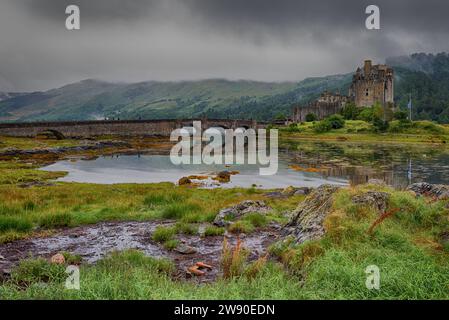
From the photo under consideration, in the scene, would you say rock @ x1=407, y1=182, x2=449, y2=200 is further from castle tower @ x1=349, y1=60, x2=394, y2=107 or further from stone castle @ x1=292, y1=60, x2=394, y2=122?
castle tower @ x1=349, y1=60, x2=394, y2=107

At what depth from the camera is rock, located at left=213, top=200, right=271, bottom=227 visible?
64.4ft

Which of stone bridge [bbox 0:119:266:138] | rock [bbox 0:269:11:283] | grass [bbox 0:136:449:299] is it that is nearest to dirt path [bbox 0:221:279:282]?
rock [bbox 0:269:11:283]

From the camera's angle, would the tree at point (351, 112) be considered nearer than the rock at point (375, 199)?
No

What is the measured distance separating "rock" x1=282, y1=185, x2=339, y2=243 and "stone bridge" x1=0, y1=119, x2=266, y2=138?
109 metres

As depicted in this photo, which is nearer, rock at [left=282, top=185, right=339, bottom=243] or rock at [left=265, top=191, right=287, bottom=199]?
rock at [left=282, top=185, right=339, bottom=243]

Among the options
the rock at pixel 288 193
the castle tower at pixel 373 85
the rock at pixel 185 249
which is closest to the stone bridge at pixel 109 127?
the castle tower at pixel 373 85

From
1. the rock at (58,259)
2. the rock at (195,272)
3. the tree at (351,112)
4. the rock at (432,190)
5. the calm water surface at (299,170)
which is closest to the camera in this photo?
the rock at (195,272)

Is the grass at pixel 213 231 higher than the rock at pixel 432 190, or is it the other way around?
the rock at pixel 432 190

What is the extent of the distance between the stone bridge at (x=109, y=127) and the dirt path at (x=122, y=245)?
342 ft

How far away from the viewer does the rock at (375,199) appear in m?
14.7

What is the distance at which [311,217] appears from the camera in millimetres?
15453

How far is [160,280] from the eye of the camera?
1053cm

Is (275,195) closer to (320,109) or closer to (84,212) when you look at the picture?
(84,212)

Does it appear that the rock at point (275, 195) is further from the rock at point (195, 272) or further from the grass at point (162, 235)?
the rock at point (195, 272)
